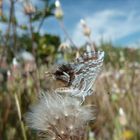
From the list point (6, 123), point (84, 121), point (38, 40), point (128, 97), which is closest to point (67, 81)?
point (84, 121)

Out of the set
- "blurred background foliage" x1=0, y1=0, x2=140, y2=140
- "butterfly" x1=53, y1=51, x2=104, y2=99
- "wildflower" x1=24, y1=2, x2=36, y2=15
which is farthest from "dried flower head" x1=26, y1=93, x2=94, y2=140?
"wildflower" x1=24, y1=2, x2=36, y2=15

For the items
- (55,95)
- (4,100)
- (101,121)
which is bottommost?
(101,121)

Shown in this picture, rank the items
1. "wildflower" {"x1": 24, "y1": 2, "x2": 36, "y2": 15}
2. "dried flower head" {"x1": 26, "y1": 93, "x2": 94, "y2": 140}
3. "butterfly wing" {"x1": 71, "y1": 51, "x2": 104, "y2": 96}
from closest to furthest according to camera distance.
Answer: "butterfly wing" {"x1": 71, "y1": 51, "x2": 104, "y2": 96}
"dried flower head" {"x1": 26, "y1": 93, "x2": 94, "y2": 140}
"wildflower" {"x1": 24, "y1": 2, "x2": 36, "y2": 15}

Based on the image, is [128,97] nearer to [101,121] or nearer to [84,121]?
[101,121]

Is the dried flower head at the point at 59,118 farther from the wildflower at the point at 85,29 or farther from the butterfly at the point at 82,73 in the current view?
the wildflower at the point at 85,29

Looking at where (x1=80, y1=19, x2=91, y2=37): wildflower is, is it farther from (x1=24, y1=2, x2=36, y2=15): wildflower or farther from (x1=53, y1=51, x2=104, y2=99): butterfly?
(x1=53, y1=51, x2=104, y2=99): butterfly
